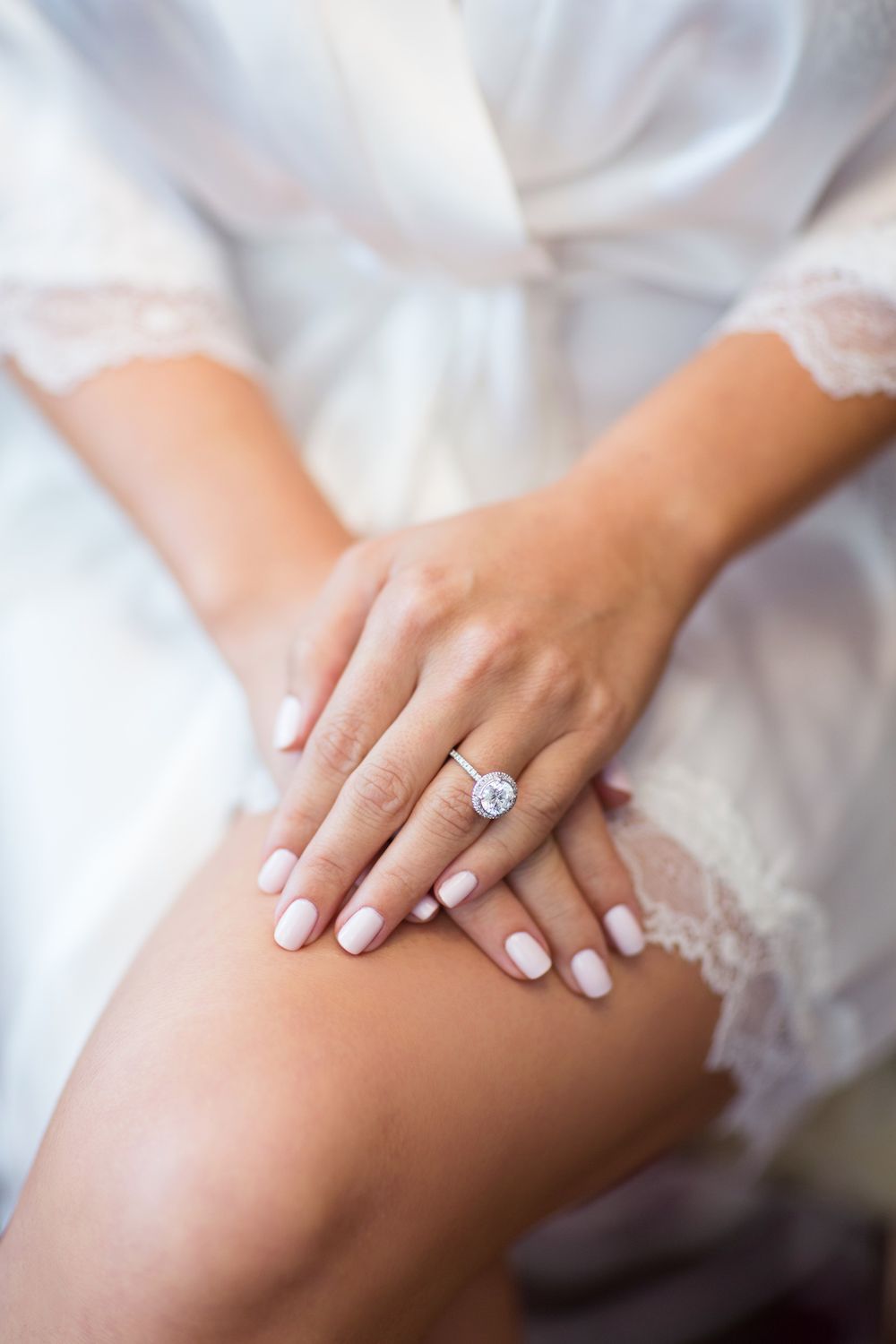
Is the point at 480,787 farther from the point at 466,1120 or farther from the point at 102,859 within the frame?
the point at 102,859

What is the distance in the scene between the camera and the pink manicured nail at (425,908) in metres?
0.74

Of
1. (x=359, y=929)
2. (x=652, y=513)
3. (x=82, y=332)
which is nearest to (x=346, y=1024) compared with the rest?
(x=359, y=929)

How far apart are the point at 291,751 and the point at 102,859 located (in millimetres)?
193

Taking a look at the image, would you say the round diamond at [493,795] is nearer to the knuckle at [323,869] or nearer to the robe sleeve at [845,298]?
the knuckle at [323,869]

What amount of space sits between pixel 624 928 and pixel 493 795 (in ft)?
0.48

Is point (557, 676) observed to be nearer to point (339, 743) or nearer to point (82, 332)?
point (339, 743)

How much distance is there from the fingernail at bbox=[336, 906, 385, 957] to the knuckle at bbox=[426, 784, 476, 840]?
0.07 metres

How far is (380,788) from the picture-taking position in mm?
718

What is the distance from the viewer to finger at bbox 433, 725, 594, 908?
730 millimetres

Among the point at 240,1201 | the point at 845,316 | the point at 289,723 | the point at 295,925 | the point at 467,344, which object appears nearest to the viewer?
the point at 240,1201

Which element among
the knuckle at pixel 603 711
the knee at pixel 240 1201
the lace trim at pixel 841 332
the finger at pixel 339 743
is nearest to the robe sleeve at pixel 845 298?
the lace trim at pixel 841 332

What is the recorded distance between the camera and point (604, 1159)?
2.68 ft

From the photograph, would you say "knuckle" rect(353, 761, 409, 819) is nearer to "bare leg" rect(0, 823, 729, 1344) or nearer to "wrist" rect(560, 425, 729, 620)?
"bare leg" rect(0, 823, 729, 1344)

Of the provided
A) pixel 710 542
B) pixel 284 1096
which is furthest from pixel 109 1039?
pixel 710 542
